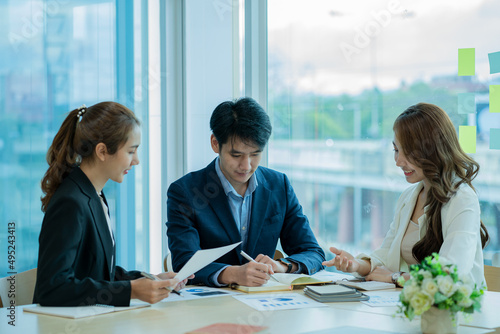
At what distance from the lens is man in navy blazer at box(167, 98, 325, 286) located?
2502 millimetres

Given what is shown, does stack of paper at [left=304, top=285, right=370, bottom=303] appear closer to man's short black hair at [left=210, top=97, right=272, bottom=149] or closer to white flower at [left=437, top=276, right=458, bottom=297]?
white flower at [left=437, top=276, right=458, bottom=297]

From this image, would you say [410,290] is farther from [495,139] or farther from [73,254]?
[495,139]

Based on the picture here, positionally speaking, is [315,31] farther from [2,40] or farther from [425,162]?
[2,40]

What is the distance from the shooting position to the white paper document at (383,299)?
79.5 inches

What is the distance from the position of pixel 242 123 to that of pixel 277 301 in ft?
2.88

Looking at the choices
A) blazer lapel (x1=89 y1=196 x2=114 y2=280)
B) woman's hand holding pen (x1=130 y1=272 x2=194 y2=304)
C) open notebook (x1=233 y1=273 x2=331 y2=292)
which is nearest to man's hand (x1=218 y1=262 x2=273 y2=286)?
open notebook (x1=233 y1=273 x2=331 y2=292)

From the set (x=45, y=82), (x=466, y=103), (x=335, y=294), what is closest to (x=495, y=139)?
(x=466, y=103)

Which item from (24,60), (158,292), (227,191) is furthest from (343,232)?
(24,60)

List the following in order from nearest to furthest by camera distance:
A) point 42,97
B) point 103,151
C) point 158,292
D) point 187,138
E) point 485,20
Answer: point 158,292 < point 103,151 < point 485,20 < point 42,97 < point 187,138

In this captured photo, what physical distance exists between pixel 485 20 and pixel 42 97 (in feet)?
8.56

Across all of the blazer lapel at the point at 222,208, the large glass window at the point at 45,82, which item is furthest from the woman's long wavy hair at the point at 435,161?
the large glass window at the point at 45,82

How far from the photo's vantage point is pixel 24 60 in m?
3.30

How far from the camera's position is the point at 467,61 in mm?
2740

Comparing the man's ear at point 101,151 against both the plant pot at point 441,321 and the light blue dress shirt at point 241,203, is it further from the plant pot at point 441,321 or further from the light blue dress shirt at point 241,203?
the plant pot at point 441,321
